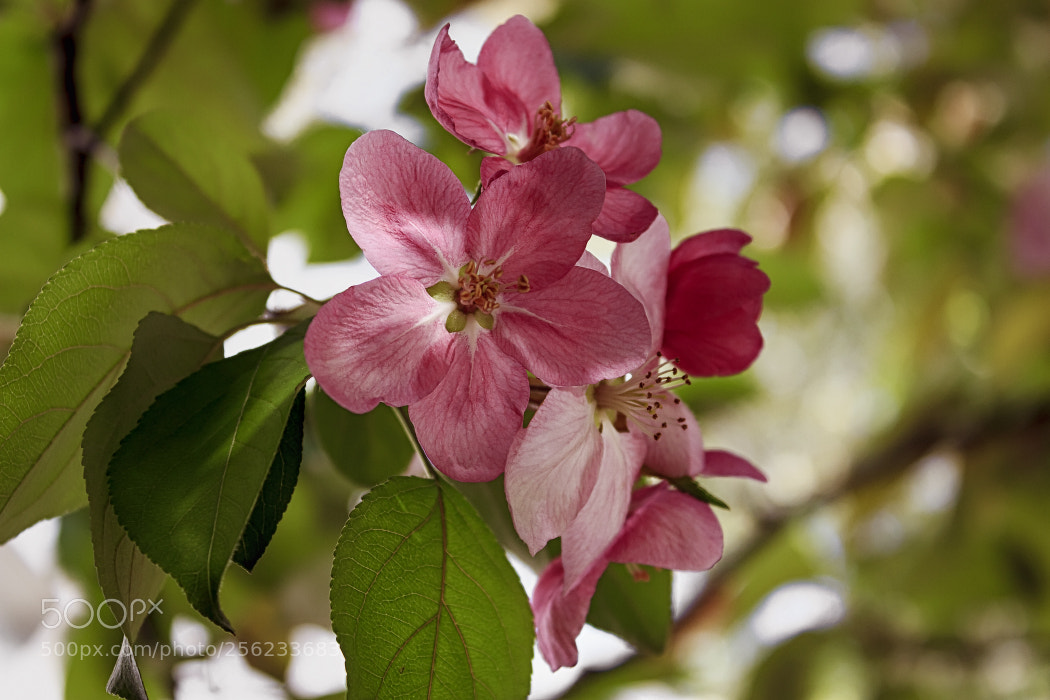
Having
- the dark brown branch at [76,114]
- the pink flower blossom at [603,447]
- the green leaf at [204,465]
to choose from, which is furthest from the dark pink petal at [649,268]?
the dark brown branch at [76,114]

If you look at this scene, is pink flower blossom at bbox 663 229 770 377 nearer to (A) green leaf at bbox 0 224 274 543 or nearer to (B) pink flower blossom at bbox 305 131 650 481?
(B) pink flower blossom at bbox 305 131 650 481

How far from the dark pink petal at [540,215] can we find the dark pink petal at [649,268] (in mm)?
40

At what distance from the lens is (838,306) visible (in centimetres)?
136

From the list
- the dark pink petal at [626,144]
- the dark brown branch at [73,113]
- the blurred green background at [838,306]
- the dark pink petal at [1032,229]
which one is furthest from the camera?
the dark pink petal at [1032,229]

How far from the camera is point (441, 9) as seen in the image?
0.88 m

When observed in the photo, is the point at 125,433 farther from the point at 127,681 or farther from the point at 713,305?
the point at 713,305

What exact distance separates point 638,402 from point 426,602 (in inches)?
4.0

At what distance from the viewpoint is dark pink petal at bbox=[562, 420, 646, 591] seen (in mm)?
275

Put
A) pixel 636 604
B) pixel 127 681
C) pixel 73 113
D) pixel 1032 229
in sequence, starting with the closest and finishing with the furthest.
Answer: pixel 127 681, pixel 636 604, pixel 73 113, pixel 1032 229

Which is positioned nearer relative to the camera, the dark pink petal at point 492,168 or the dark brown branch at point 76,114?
the dark pink petal at point 492,168

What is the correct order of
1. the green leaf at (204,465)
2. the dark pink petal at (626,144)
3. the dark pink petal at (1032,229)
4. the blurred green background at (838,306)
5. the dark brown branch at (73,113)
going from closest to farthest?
the green leaf at (204,465)
the dark pink petal at (626,144)
the dark brown branch at (73,113)
the blurred green background at (838,306)
the dark pink petal at (1032,229)

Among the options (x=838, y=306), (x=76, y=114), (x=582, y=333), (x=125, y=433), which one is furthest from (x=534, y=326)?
(x=838, y=306)

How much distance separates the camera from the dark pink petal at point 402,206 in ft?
0.81

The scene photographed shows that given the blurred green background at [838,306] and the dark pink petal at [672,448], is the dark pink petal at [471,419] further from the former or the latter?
the blurred green background at [838,306]
